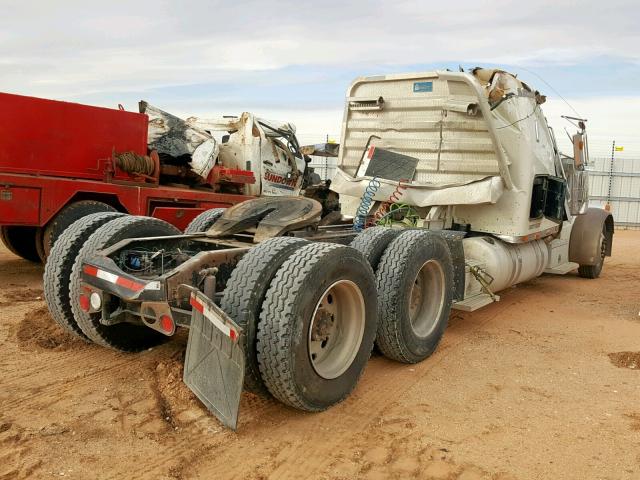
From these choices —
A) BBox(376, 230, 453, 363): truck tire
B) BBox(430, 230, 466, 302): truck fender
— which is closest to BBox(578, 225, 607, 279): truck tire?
BBox(430, 230, 466, 302): truck fender

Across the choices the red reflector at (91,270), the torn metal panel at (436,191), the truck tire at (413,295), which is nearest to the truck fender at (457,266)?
the truck tire at (413,295)

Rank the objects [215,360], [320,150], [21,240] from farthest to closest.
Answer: [320,150], [21,240], [215,360]

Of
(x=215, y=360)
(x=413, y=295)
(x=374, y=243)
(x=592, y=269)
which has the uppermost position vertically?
(x=374, y=243)

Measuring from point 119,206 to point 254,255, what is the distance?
5.39 m

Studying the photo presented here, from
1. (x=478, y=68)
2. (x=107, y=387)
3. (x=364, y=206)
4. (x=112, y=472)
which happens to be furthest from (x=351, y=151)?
(x=112, y=472)

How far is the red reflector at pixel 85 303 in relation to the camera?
13.3ft

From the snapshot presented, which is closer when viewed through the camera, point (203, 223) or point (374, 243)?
point (374, 243)

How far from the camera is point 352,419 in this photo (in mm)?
3811

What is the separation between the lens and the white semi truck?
138 inches

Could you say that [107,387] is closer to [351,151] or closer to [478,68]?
[351,151]

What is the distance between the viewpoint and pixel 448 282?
207 inches

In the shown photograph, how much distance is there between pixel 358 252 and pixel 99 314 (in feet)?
6.18

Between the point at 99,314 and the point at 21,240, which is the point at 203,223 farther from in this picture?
the point at 21,240

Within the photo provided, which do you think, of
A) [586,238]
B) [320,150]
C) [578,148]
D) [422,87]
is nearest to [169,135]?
[320,150]
